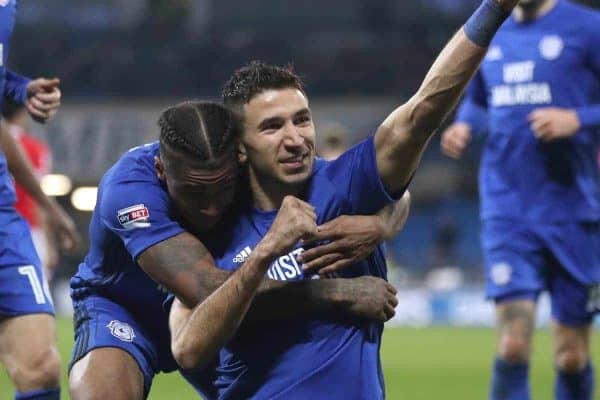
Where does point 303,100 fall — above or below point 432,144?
above

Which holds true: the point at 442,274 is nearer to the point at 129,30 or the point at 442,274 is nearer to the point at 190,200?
the point at 129,30

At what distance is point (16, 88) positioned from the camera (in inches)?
218

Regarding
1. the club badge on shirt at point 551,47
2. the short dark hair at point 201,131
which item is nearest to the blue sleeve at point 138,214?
the short dark hair at point 201,131

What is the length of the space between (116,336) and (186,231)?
0.83 metres

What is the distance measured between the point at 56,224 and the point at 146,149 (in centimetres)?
152

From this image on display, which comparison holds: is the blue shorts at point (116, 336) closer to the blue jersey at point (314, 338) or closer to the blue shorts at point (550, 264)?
the blue jersey at point (314, 338)

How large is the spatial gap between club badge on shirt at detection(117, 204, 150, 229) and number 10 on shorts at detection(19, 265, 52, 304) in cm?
101

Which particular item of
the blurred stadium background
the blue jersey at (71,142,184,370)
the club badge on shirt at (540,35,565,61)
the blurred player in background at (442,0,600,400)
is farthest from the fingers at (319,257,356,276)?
the blurred stadium background

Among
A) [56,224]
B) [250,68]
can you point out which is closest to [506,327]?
[56,224]

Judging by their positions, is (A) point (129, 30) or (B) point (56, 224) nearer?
(B) point (56, 224)

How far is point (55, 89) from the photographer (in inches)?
215

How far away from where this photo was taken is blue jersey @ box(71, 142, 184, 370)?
14.2 feet

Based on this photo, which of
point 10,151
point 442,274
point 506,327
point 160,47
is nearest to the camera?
point 10,151

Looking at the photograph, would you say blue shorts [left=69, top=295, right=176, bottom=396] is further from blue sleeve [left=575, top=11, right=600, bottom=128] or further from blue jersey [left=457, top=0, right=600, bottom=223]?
blue sleeve [left=575, top=11, right=600, bottom=128]
